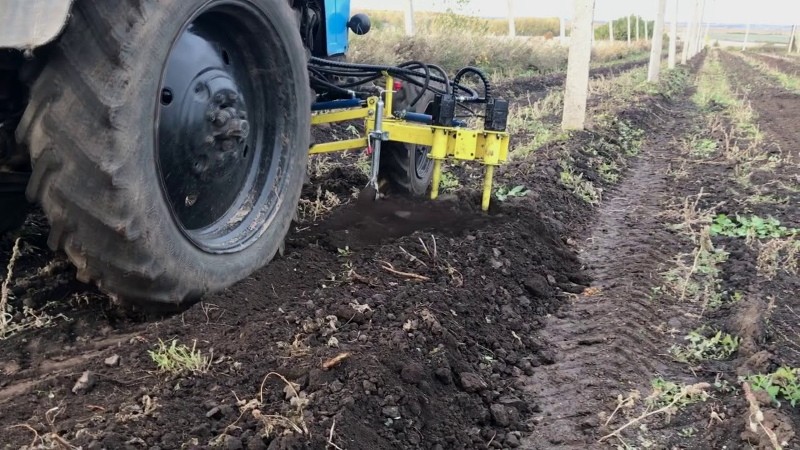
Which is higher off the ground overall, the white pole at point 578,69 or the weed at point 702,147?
the white pole at point 578,69

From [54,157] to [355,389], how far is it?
3.85ft

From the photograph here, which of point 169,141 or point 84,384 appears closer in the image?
A: point 84,384

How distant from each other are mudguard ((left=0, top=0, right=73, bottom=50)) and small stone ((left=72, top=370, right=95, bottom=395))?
1.01 m

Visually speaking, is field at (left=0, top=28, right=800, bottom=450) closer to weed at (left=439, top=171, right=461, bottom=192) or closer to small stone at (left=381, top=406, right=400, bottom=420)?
small stone at (left=381, top=406, right=400, bottom=420)

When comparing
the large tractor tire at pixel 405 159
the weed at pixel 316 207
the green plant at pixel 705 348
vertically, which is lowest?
the green plant at pixel 705 348

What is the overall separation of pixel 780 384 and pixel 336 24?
3.26m

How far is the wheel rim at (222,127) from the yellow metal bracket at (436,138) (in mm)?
835

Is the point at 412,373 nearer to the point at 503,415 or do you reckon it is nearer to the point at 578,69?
the point at 503,415

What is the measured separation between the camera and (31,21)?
6.87 ft

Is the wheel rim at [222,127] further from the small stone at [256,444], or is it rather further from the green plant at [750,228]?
the green plant at [750,228]

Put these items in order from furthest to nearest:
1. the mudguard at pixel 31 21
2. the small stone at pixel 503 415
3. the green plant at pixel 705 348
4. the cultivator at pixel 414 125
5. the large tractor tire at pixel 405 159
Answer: the large tractor tire at pixel 405 159 < the cultivator at pixel 414 125 < the green plant at pixel 705 348 < the small stone at pixel 503 415 < the mudguard at pixel 31 21

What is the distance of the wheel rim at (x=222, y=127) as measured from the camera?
278 centimetres

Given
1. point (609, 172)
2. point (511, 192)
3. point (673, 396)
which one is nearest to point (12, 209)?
point (673, 396)

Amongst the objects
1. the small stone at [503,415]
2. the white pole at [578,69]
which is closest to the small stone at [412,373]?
the small stone at [503,415]
